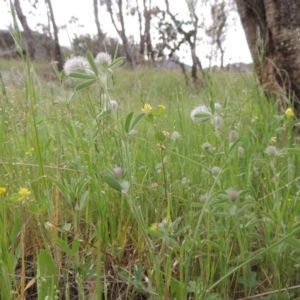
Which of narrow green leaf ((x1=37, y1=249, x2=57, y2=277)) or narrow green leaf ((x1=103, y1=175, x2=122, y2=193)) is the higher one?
narrow green leaf ((x1=103, y1=175, x2=122, y2=193))

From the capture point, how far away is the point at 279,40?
7.49 feet

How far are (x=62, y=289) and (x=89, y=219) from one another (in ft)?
0.63

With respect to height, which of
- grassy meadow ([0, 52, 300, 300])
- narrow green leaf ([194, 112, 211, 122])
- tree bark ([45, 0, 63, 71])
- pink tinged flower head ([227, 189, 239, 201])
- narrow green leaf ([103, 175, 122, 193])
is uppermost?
tree bark ([45, 0, 63, 71])

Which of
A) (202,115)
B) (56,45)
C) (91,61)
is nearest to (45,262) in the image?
(91,61)

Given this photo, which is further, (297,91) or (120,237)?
(297,91)

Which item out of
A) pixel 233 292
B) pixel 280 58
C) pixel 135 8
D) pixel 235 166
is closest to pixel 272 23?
pixel 280 58

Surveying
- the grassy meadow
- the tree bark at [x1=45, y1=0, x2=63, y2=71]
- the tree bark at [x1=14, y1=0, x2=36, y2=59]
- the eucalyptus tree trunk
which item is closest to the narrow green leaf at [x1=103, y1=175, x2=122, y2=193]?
the grassy meadow

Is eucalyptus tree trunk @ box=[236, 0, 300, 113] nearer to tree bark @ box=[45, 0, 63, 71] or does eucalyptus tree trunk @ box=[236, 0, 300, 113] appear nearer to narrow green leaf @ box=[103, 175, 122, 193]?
narrow green leaf @ box=[103, 175, 122, 193]

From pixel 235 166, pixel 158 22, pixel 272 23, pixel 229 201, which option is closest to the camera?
pixel 229 201

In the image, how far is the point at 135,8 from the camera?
41.8 ft

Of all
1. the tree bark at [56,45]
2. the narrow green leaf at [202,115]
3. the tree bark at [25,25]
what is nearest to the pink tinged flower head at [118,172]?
the narrow green leaf at [202,115]

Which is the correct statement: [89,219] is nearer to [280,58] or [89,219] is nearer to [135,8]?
[280,58]

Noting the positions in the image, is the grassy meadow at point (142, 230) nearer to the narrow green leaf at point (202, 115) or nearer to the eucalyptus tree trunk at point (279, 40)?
the narrow green leaf at point (202, 115)

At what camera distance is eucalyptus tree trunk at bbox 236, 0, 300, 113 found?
2.20 meters
